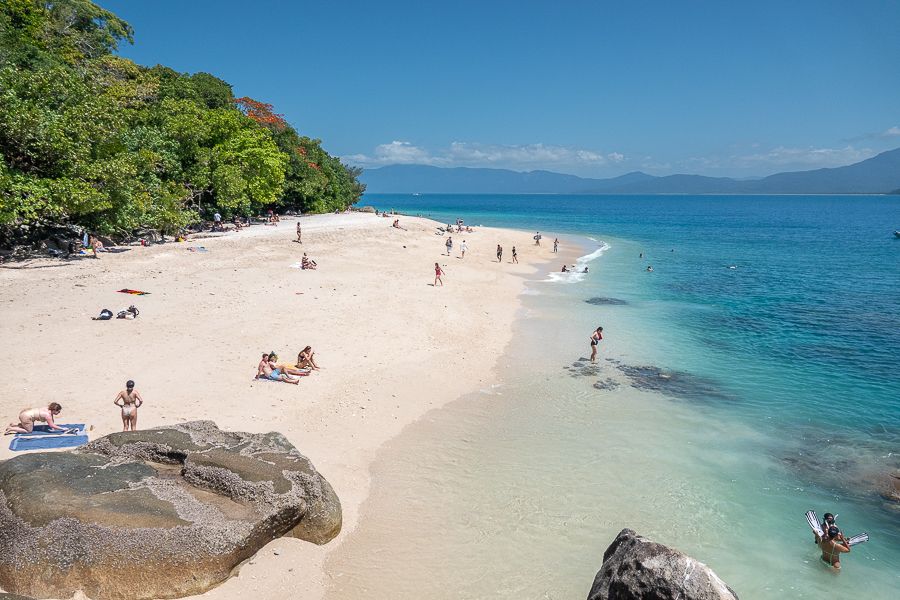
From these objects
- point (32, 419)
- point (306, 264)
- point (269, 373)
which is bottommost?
point (269, 373)

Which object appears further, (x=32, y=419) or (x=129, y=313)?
(x=129, y=313)

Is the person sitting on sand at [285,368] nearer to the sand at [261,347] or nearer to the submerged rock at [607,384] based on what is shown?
the sand at [261,347]

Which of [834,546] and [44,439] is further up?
[44,439]

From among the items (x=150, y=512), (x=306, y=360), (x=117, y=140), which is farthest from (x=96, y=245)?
(x=150, y=512)

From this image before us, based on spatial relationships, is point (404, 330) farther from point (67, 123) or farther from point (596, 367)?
point (67, 123)

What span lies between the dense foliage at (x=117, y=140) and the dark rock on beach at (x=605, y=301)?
26.3 m

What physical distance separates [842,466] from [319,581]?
12.7m

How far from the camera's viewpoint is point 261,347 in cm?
1775

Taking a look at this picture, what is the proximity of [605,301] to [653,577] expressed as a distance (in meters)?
26.1

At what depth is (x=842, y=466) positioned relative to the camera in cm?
1309

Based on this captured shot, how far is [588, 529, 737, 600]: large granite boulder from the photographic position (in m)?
5.36

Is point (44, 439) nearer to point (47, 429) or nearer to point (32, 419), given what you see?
point (47, 429)

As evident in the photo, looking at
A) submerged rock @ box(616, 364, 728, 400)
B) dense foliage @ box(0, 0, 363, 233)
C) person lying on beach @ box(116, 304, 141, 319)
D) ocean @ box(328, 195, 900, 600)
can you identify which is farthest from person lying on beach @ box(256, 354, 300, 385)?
dense foliage @ box(0, 0, 363, 233)

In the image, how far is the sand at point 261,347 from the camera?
39.9ft
